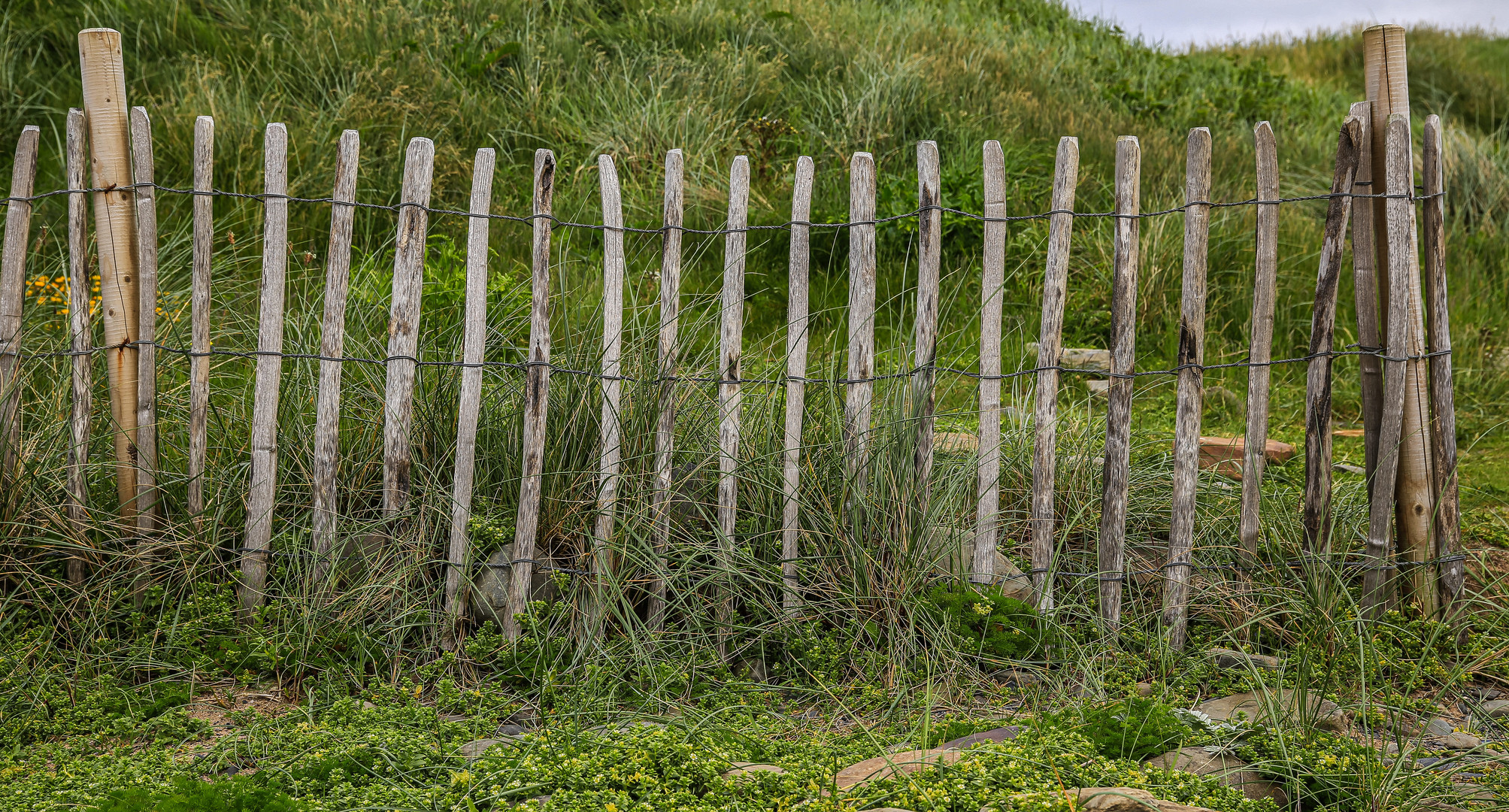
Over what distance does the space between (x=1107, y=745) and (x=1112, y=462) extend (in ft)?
3.59

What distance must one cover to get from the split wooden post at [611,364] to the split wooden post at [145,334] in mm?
1426

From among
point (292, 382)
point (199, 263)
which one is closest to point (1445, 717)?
point (292, 382)

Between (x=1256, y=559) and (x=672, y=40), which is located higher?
(x=672, y=40)

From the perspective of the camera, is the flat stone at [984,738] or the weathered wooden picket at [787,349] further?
the weathered wooden picket at [787,349]

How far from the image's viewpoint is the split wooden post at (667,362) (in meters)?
3.32

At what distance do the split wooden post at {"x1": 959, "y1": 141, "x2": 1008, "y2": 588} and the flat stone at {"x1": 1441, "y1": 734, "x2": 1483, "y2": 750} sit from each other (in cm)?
106

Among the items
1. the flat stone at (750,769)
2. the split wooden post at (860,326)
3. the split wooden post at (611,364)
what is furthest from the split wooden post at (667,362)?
the flat stone at (750,769)

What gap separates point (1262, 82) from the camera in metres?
10.4

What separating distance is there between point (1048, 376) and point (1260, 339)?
2.18 feet

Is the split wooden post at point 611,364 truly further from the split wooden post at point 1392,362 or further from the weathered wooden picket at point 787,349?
the split wooden post at point 1392,362

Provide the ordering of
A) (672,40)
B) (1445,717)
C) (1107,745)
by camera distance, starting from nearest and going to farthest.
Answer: (1107,745) → (1445,717) → (672,40)

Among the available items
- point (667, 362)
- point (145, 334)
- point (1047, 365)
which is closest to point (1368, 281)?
point (1047, 365)

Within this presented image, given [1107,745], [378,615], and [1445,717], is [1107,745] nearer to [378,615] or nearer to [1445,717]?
[1445,717]

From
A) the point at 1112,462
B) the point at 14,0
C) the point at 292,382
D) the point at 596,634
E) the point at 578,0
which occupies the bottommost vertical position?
the point at 596,634
